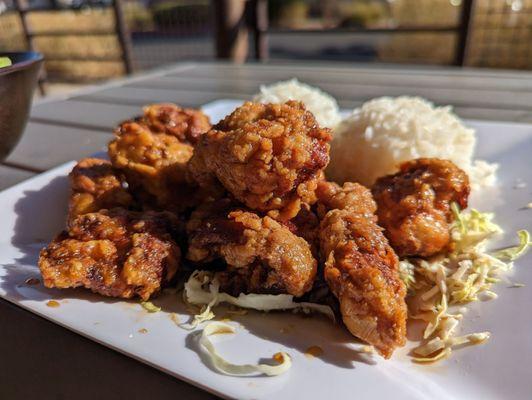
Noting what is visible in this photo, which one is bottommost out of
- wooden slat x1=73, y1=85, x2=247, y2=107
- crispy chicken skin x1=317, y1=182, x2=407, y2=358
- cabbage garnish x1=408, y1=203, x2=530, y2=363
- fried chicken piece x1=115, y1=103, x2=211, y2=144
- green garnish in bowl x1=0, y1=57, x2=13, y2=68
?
cabbage garnish x1=408, y1=203, x2=530, y2=363

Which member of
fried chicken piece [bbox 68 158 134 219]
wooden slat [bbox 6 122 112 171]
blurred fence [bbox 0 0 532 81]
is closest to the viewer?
fried chicken piece [bbox 68 158 134 219]

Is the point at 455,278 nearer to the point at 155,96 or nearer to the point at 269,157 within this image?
the point at 269,157

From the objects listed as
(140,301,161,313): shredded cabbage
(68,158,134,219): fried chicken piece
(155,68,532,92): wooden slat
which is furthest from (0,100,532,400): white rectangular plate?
(155,68,532,92): wooden slat

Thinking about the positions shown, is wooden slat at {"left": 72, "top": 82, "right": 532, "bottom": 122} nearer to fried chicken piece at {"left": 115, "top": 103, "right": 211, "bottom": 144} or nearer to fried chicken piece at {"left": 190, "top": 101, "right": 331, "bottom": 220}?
fried chicken piece at {"left": 115, "top": 103, "right": 211, "bottom": 144}

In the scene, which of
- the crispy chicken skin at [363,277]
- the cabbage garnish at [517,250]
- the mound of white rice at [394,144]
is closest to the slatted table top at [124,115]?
the crispy chicken skin at [363,277]

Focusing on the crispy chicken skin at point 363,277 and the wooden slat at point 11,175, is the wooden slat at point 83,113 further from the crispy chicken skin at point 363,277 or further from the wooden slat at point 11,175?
the crispy chicken skin at point 363,277

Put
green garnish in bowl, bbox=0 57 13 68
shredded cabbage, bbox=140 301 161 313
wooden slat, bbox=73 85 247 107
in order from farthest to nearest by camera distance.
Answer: wooden slat, bbox=73 85 247 107 → green garnish in bowl, bbox=0 57 13 68 → shredded cabbage, bbox=140 301 161 313

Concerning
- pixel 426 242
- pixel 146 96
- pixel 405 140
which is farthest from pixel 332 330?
pixel 146 96
